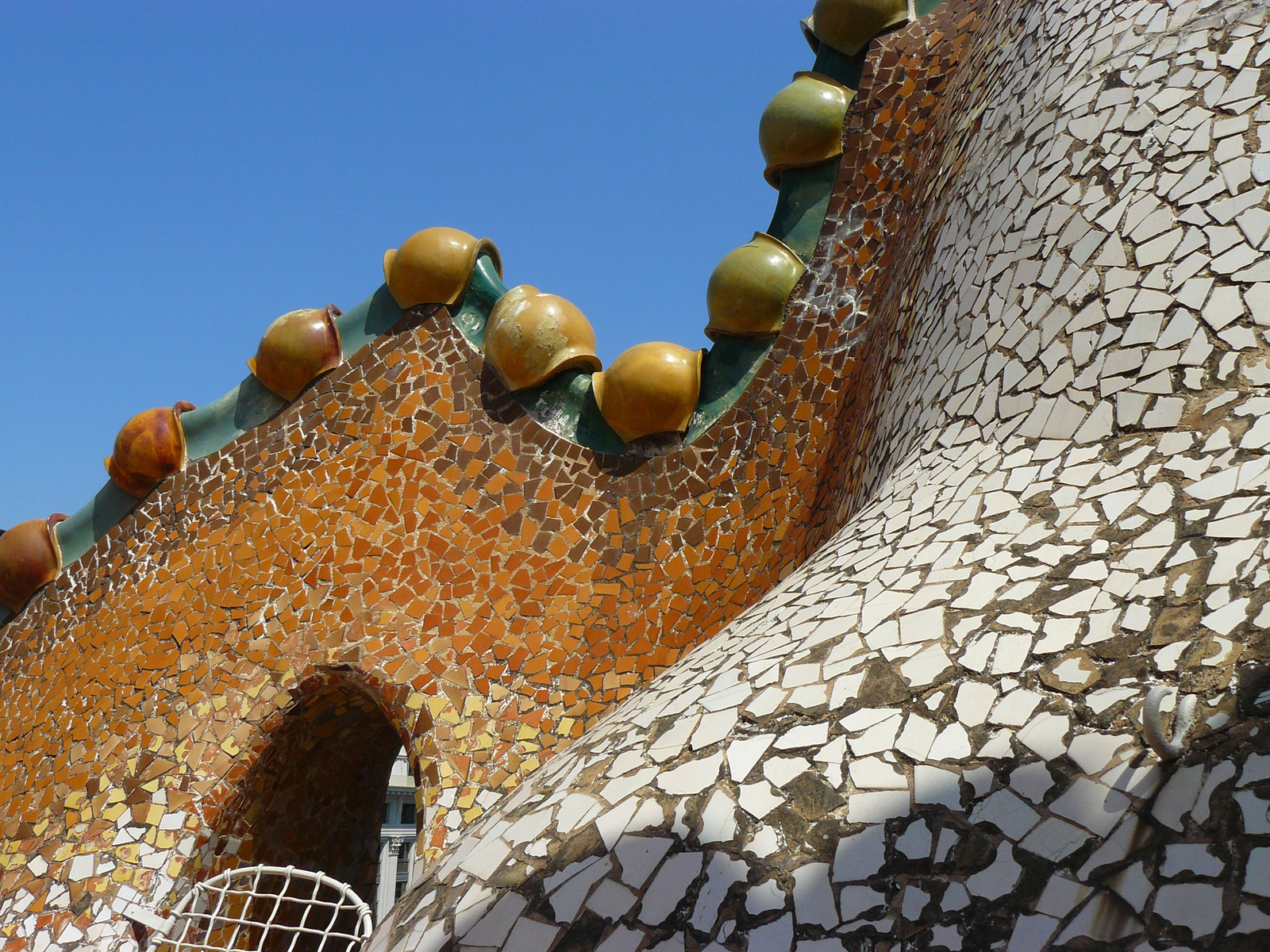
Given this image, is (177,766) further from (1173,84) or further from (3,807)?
(1173,84)

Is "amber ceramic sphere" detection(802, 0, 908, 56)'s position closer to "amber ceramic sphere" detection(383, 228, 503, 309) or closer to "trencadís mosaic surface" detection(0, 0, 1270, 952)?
"trencadís mosaic surface" detection(0, 0, 1270, 952)

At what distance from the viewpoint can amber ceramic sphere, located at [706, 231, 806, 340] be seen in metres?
5.11

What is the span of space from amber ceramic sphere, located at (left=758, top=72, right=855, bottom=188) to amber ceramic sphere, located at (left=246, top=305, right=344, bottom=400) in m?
2.18

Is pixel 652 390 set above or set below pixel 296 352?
below

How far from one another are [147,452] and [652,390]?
2.47 m

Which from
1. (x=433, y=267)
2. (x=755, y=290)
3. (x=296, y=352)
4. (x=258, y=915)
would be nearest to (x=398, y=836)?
(x=258, y=915)

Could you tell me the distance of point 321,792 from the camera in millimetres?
5750

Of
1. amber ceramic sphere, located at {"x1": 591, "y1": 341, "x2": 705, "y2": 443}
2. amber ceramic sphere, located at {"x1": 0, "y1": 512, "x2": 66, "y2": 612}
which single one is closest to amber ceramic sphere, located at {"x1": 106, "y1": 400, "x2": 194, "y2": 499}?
amber ceramic sphere, located at {"x1": 0, "y1": 512, "x2": 66, "y2": 612}

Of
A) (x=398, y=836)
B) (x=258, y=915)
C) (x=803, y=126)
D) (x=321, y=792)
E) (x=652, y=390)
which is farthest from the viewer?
(x=398, y=836)

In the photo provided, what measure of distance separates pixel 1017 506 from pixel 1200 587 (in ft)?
2.03

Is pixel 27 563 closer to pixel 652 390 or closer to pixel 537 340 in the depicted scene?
pixel 537 340

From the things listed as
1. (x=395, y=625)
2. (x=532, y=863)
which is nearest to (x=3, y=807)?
(x=395, y=625)

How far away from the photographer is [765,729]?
8.72ft

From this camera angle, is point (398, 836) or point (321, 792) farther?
point (398, 836)
